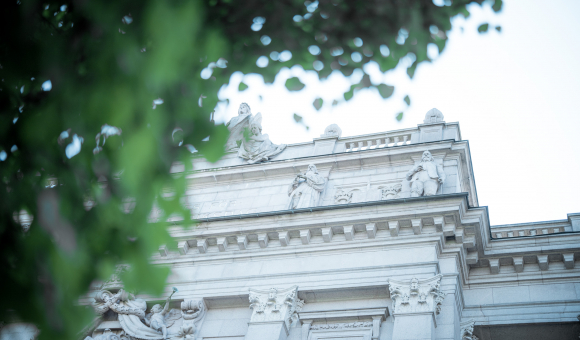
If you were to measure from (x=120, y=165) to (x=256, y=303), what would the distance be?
461 inches

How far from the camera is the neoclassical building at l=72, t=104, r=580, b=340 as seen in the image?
14.8 m

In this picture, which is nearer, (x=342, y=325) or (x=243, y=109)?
(x=342, y=325)

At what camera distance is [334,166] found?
19484mm

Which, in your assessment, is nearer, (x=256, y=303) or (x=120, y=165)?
(x=120, y=165)

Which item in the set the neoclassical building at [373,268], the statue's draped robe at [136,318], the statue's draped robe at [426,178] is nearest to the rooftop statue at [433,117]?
the neoclassical building at [373,268]

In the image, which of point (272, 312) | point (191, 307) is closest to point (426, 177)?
point (272, 312)

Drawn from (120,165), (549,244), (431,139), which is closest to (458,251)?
(549,244)

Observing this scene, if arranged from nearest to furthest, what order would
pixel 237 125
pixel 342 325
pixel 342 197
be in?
pixel 342 325 < pixel 342 197 < pixel 237 125

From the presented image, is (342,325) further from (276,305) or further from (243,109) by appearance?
(243,109)

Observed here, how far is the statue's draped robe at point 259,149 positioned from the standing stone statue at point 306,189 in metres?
2.47

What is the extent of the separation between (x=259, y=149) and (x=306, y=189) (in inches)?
145

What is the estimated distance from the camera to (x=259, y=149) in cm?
2125

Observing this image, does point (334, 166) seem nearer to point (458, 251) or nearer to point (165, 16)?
point (458, 251)

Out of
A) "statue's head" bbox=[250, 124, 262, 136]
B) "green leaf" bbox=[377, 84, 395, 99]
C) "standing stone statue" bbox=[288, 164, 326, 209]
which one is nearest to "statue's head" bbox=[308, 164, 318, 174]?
"standing stone statue" bbox=[288, 164, 326, 209]
